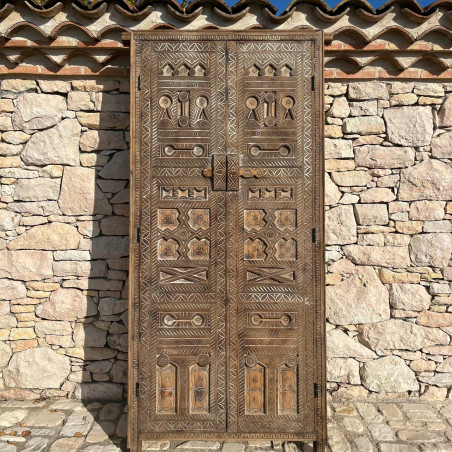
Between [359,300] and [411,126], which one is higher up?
[411,126]

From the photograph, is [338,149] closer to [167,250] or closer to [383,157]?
[383,157]

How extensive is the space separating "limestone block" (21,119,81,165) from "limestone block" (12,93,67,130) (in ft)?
0.25

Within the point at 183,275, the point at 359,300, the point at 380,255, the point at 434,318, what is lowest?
the point at 434,318

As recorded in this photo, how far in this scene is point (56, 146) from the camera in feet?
10.6

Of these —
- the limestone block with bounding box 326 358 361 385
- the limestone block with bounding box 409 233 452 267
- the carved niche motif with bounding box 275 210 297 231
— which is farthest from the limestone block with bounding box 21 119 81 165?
the limestone block with bounding box 409 233 452 267

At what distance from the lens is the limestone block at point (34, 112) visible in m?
Answer: 3.22

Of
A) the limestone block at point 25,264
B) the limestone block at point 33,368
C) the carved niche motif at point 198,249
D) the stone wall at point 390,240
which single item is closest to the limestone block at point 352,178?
the stone wall at point 390,240

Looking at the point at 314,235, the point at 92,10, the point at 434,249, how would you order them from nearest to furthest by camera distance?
the point at 314,235, the point at 92,10, the point at 434,249

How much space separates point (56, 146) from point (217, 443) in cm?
269

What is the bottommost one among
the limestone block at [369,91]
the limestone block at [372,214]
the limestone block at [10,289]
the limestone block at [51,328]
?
the limestone block at [51,328]

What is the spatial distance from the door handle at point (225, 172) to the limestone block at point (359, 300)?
1312 mm

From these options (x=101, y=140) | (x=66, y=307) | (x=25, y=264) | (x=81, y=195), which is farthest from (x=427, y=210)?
(x=25, y=264)

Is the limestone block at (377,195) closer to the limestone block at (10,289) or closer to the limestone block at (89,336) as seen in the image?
the limestone block at (89,336)

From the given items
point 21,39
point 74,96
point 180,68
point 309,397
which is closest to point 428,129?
point 180,68
